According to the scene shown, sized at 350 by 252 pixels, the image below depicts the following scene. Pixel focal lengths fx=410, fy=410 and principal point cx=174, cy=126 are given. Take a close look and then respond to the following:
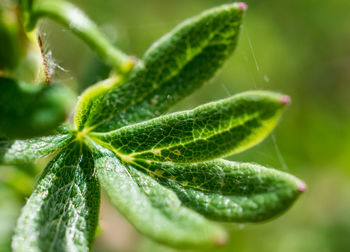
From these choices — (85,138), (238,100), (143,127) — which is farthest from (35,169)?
(238,100)

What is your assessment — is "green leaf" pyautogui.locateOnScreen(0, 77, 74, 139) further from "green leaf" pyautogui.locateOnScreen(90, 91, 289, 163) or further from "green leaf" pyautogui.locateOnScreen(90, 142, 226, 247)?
"green leaf" pyautogui.locateOnScreen(90, 91, 289, 163)

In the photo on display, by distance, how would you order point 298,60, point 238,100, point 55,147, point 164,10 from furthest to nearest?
point 164,10 < point 298,60 < point 55,147 < point 238,100

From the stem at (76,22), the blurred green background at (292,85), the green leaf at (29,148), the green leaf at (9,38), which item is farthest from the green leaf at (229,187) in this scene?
the blurred green background at (292,85)

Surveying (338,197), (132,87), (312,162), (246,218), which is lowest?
(246,218)

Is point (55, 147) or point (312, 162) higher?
point (312, 162)

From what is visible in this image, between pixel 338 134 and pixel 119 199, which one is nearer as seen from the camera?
pixel 119 199

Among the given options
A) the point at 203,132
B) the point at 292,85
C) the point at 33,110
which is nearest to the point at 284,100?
the point at 203,132

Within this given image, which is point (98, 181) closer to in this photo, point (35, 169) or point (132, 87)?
point (132, 87)
